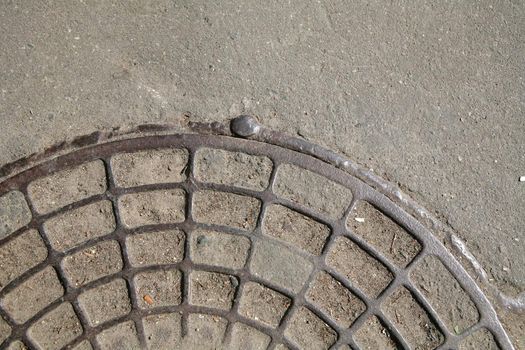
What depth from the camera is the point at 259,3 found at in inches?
99.0

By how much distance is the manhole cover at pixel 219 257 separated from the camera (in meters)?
2.19

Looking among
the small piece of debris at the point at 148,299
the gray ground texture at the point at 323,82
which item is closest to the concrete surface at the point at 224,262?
the small piece of debris at the point at 148,299

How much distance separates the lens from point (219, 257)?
2260mm

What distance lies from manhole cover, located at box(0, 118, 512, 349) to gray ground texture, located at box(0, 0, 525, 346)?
135mm

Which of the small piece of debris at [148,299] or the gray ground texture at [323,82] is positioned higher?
the gray ground texture at [323,82]

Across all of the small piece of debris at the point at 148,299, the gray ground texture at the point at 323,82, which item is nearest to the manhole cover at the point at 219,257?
the small piece of debris at the point at 148,299

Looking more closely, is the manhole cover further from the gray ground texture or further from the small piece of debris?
the gray ground texture

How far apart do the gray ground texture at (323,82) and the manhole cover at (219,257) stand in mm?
135

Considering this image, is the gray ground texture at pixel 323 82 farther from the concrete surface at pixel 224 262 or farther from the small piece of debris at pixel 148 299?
the small piece of debris at pixel 148 299

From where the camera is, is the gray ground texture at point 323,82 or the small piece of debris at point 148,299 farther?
the gray ground texture at point 323,82

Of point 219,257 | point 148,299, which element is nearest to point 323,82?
point 219,257

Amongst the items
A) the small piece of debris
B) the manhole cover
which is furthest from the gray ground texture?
the small piece of debris

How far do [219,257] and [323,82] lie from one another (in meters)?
0.83

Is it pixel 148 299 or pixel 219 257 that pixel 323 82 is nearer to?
pixel 219 257
